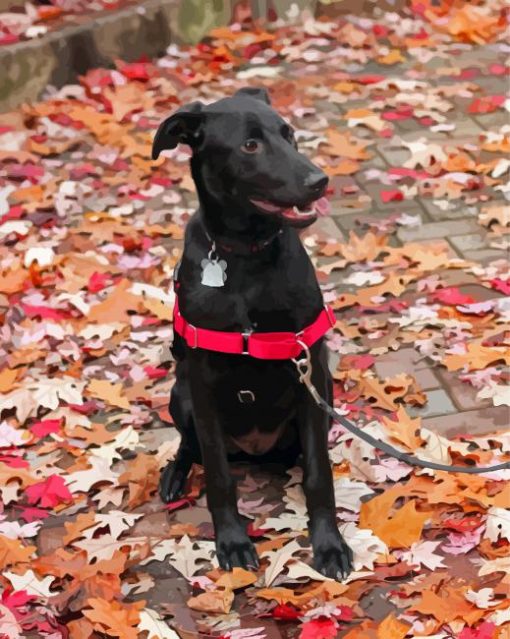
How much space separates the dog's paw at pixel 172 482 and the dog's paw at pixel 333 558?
2.14 ft

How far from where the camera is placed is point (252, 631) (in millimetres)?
2990

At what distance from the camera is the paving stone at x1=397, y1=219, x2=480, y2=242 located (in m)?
5.30

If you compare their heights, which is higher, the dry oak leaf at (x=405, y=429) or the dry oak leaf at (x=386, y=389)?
the dry oak leaf at (x=405, y=429)

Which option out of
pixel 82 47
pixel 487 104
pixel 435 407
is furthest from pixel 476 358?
pixel 82 47

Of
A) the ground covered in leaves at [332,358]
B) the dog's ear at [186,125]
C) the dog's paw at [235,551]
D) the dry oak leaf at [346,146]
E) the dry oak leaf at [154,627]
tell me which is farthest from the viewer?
the dry oak leaf at [346,146]

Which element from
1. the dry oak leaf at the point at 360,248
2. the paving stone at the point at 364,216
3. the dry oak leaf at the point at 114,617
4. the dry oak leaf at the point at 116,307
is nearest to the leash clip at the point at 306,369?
the dry oak leaf at the point at 114,617

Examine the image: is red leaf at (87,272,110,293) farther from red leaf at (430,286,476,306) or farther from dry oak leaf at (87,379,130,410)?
red leaf at (430,286,476,306)

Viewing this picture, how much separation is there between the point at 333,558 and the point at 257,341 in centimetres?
87

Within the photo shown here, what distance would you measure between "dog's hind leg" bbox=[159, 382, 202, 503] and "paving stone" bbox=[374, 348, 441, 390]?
1.06m

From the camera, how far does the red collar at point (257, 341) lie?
288 centimetres

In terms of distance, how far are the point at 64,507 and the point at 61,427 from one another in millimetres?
519

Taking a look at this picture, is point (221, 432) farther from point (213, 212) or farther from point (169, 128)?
point (169, 128)

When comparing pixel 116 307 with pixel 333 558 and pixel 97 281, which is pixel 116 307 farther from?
pixel 333 558

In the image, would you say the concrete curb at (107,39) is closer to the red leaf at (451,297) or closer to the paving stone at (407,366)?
the red leaf at (451,297)
